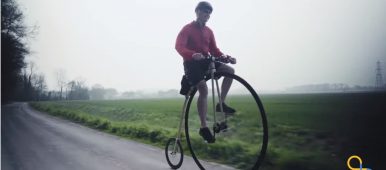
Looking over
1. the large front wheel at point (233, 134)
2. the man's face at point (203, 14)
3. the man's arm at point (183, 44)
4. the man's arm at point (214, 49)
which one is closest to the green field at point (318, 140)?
the large front wheel at point (233, 134)

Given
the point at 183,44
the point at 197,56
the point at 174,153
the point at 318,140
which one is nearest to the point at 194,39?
the point at 183,44

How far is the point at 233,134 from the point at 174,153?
0.74m

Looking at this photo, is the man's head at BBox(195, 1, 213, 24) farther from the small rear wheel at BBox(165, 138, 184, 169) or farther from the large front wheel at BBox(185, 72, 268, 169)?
the small rear wheel at BBox(165, 138, 184, 169)

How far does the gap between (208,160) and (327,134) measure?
6.21 feet

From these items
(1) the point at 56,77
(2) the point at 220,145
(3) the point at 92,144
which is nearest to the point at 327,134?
(2) the point at 220,145

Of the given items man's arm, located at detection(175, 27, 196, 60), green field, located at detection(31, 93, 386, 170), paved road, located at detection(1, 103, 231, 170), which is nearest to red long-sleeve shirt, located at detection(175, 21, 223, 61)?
man's arm, located at detection(175, 27, 196, 60)

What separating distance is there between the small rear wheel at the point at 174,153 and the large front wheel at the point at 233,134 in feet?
0.45

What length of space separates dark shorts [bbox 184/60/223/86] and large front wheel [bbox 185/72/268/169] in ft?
0.39

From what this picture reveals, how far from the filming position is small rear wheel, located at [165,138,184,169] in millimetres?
3120

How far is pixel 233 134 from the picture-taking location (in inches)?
140

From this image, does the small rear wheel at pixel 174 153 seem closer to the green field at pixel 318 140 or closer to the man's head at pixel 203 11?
the green field at pixel 318 140

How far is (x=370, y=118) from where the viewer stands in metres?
3.12

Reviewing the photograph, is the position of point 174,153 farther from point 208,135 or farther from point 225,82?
point 225,82

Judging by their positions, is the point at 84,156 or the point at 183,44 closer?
the point at 183,44
